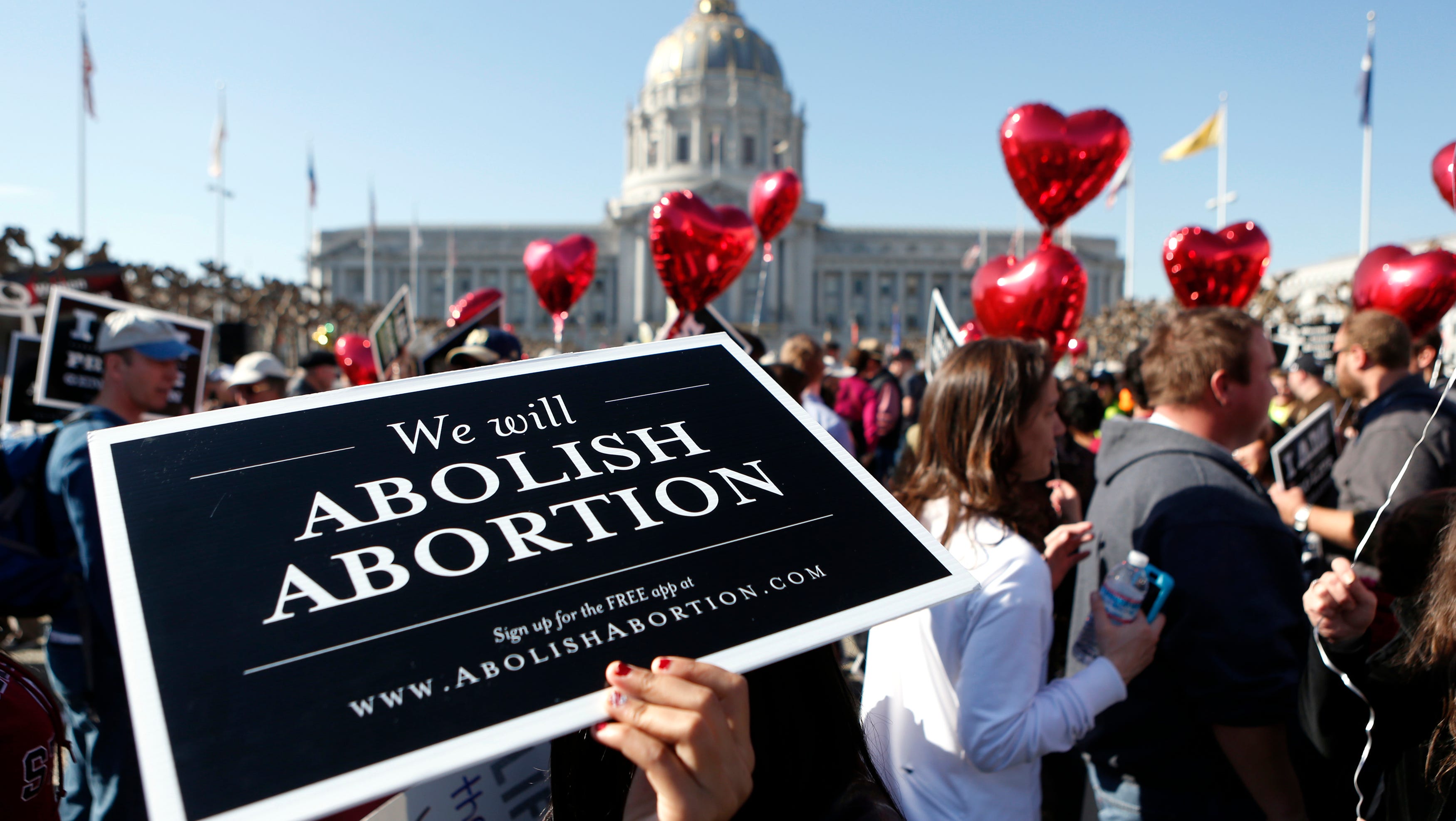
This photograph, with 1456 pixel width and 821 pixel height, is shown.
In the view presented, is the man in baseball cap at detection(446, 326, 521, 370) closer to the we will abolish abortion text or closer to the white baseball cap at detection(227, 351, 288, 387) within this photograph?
the white baseball cap at detection(227, 351, 288, 387)

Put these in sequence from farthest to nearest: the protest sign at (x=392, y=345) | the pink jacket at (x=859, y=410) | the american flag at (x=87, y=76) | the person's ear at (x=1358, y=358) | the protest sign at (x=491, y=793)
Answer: the american flag at (x=87, y=76) < the pink jacket at (x=859, y=410) < the protest sign at (x=392, y=345) < the person's ear at (x=1358, y=358) < the protest sign at (x=491, y=793)

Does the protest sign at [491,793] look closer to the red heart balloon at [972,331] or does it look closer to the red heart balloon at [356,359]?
the red heart balloon at [972,331]

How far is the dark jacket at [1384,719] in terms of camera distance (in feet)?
4.79

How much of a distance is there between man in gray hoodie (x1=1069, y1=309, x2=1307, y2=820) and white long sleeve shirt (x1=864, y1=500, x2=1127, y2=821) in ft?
0.97

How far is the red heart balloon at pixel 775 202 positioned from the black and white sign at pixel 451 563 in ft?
27.8

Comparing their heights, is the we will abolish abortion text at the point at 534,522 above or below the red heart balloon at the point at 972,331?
below

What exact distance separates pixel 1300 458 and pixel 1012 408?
1.96m

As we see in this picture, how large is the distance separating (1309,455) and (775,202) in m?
6.74

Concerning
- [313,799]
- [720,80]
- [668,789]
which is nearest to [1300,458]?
[668,789]

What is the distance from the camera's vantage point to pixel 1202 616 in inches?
80.2

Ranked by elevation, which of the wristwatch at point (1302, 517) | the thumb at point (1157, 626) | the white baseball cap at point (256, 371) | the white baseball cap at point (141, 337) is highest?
the white baseball cap at point (141, 337)

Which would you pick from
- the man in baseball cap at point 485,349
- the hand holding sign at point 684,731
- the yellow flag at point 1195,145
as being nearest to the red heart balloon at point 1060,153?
the man in baseball cap at point 485,349

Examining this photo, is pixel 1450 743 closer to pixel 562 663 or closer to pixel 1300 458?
pixel 562 663

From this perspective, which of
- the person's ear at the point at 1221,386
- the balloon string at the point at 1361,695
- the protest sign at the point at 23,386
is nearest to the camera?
the balloon string at the point at 1361,695
